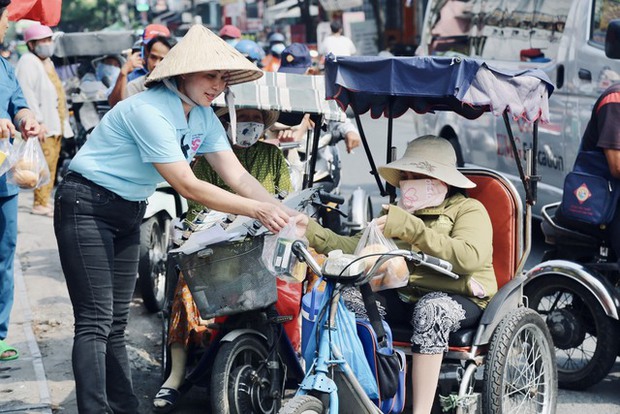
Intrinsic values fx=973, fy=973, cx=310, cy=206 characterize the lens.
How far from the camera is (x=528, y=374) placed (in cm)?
456

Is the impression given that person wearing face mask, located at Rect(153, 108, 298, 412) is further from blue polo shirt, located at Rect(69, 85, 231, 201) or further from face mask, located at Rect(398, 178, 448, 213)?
face mask, located at Rect(398, 178, 448, 213)

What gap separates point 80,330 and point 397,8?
29866 mm

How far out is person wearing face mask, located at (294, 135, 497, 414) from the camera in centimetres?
404

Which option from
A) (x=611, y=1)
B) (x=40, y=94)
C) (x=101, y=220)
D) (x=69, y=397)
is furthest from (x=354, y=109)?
(x=40, y=94)

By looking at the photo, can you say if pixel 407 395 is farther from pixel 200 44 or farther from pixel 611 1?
pixel 611 1

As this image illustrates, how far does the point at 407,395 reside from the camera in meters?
4.25

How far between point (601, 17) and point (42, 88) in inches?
233

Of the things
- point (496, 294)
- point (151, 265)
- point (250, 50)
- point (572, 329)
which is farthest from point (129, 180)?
point (250, 50)

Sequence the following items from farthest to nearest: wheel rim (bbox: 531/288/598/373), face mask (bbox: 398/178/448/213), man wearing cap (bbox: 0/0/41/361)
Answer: wheel rim (bbox: 531/288/598/373)
man wearing cap (bbox: 0/0/41/361)
face mask (bbox: 398/178/448/213)

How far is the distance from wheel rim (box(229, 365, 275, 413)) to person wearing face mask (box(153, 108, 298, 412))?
1.37ft

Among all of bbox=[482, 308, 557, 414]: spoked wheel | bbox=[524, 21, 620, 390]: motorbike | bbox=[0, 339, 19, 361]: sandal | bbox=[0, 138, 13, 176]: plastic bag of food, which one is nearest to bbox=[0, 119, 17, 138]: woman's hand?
bbox=[0, 138, 13, 176]: plastic bag of food

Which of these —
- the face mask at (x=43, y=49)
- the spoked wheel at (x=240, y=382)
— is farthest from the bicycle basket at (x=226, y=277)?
the face mask at (x=43, y=49)

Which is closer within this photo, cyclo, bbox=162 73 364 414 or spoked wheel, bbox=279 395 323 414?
spoked wheel, bbox=279 395 323 414

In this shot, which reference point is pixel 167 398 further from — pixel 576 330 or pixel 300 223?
pixel 576 330
